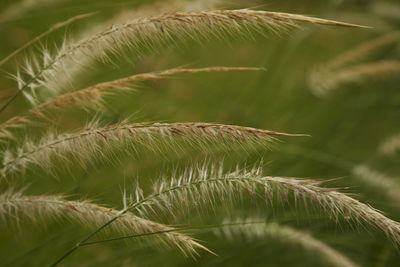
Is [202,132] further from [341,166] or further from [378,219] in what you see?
[341,166]

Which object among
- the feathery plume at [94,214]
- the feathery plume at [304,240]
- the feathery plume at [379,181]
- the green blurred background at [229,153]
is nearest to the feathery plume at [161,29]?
the green blurred background at [229,153]

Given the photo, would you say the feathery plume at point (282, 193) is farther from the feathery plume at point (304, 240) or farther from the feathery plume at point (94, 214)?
the feathery plume at point (304, 240)

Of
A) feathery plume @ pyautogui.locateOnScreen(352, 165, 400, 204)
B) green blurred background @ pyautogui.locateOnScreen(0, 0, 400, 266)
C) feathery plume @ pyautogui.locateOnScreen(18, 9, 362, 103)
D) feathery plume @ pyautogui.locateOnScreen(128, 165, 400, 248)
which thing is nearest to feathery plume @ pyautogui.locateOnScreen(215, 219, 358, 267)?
green blurred background @ pyautogui.locateOnScreen(0, 0, 400, 266)

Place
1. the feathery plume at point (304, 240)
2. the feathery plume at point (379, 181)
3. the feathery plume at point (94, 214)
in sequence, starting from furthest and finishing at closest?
the feathery plume at point (379, 181) → the feathery plume at point (304, 240) → the feathery plume at point (94, 214)

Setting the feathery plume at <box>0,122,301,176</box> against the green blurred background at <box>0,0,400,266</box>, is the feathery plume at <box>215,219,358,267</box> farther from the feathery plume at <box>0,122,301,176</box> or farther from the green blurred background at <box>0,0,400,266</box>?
the feathery plume at <box>0,122,301,176</box>

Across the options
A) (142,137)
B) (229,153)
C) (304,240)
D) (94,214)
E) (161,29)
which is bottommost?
(304,240)

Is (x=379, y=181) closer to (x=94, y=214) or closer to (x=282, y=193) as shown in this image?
(x=282, y=193)

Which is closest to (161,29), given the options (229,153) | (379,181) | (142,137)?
(142,137)
